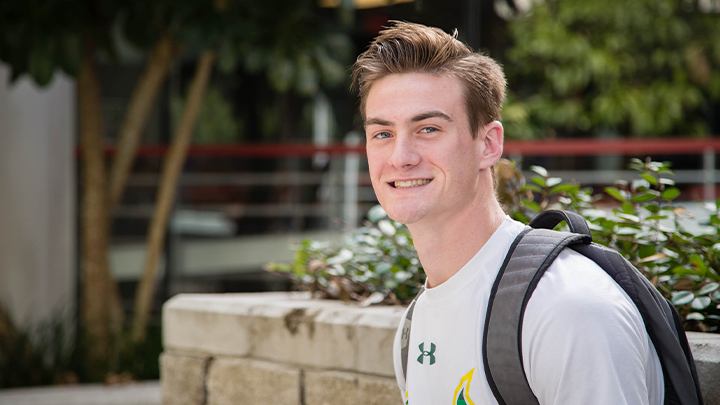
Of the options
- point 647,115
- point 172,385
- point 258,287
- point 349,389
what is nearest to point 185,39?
point 172,385

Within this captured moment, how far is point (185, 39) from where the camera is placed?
4086 mm

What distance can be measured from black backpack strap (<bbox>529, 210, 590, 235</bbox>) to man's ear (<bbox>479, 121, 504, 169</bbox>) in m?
0.15

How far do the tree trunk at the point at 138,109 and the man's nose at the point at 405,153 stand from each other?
3614 mm

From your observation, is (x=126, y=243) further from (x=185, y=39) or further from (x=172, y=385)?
(x=172, y=385)

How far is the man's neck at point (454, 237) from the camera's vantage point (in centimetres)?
144

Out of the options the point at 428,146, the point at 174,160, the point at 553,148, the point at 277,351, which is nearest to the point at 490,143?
the point at 428,146

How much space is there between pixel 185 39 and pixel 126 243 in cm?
264

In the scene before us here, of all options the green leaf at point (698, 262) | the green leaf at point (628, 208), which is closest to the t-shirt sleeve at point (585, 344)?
the green leaf at point (698, 262)

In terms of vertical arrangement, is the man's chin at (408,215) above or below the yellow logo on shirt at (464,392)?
above

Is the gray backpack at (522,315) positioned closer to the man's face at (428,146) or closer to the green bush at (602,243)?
the man's face at (428,146)

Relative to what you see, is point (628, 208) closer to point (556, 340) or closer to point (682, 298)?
point (682, 298)

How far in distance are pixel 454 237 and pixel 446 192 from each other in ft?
0.31

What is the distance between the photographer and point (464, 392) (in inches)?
51.6

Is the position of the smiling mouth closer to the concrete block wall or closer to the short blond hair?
the short blond hair
